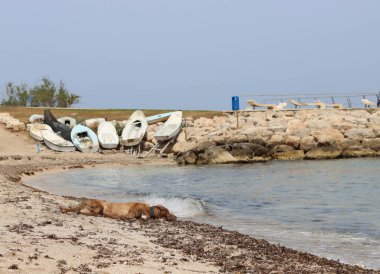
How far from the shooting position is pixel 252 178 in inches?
1136

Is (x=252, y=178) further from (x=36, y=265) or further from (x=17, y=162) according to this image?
(x=36, y=265)

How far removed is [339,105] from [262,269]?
42.2m

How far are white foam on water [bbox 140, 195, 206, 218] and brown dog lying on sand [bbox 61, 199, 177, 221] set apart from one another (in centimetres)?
218

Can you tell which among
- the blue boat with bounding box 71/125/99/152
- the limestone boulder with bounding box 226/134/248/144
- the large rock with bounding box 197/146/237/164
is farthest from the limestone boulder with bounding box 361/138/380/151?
the blue boat with bounding box 71/125/99/152

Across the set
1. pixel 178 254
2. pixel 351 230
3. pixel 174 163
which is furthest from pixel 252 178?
pixel 178 254

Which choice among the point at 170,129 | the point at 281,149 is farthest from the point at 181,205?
the point at 170,129

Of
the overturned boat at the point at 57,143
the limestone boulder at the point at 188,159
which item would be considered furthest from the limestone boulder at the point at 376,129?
the overturned boat at the point at 57,143

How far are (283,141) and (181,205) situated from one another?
22627 mm

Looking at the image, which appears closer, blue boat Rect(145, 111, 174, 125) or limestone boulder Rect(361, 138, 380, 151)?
limestone boulder Rect(361, 138, 380, 151)

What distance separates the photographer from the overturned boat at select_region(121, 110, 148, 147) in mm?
42156

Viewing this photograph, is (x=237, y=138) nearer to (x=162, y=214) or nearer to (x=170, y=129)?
(x=170, y=129)

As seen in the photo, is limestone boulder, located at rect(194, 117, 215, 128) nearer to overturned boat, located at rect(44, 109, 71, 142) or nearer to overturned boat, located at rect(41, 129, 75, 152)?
overturned boat, located at rect(44, 109, 71, 142)

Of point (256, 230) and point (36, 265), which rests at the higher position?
point (36, 265)

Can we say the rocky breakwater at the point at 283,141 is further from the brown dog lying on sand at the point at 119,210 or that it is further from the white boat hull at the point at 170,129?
the brown dog lying on sand at the point at 119,210
